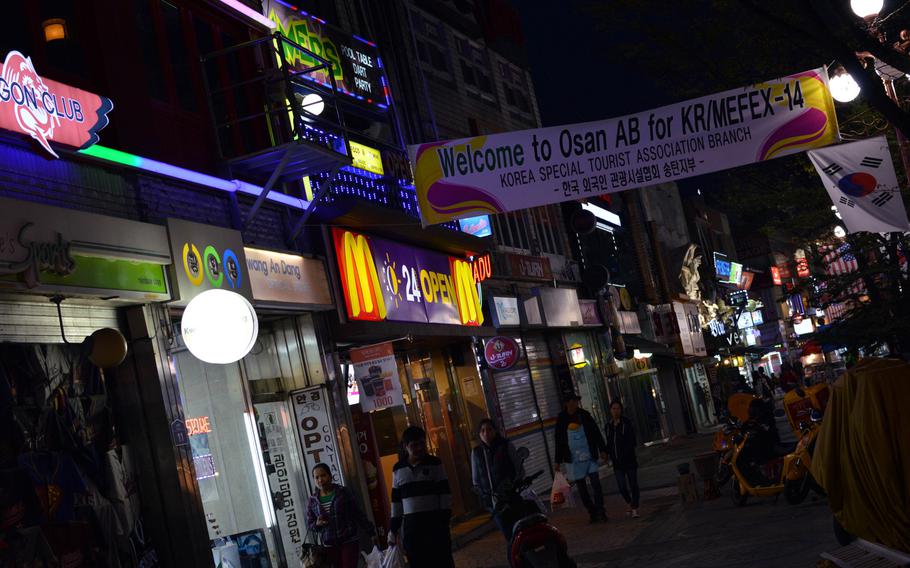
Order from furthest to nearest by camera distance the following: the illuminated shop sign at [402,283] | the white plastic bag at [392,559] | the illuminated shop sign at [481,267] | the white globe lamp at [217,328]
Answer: the illuminated shop sign at [481,267] → the illuminated shop sign at [402,283] → the white plastic bag at [392,559] → the white globe lamp at [217,328]

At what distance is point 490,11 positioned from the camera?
29266mm

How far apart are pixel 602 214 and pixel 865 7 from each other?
24.5 meters

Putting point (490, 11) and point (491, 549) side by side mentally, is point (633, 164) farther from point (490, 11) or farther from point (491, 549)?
point (490, 11)

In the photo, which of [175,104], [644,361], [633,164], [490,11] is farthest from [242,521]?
[644,361]

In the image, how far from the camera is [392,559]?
11.1 meters

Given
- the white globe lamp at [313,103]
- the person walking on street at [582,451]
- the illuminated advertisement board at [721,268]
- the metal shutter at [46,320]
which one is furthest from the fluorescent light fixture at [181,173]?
the illuminated advertisement board at [721,268]

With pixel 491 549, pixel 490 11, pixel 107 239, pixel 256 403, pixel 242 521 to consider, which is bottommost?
pixel 491 549

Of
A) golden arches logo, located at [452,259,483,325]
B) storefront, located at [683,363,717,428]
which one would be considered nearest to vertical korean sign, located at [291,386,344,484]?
golden arches logo, located at [452,259,483,325]

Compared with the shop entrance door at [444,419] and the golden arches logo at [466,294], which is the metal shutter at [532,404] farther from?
the golden arches logo at [466,294]

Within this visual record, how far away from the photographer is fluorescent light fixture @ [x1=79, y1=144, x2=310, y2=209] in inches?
440

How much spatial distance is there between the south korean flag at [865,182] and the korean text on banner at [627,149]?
1.07 feet

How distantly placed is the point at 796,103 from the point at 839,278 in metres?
10.8

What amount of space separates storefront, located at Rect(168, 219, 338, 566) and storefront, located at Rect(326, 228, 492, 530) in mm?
775

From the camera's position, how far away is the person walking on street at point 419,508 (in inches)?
408
